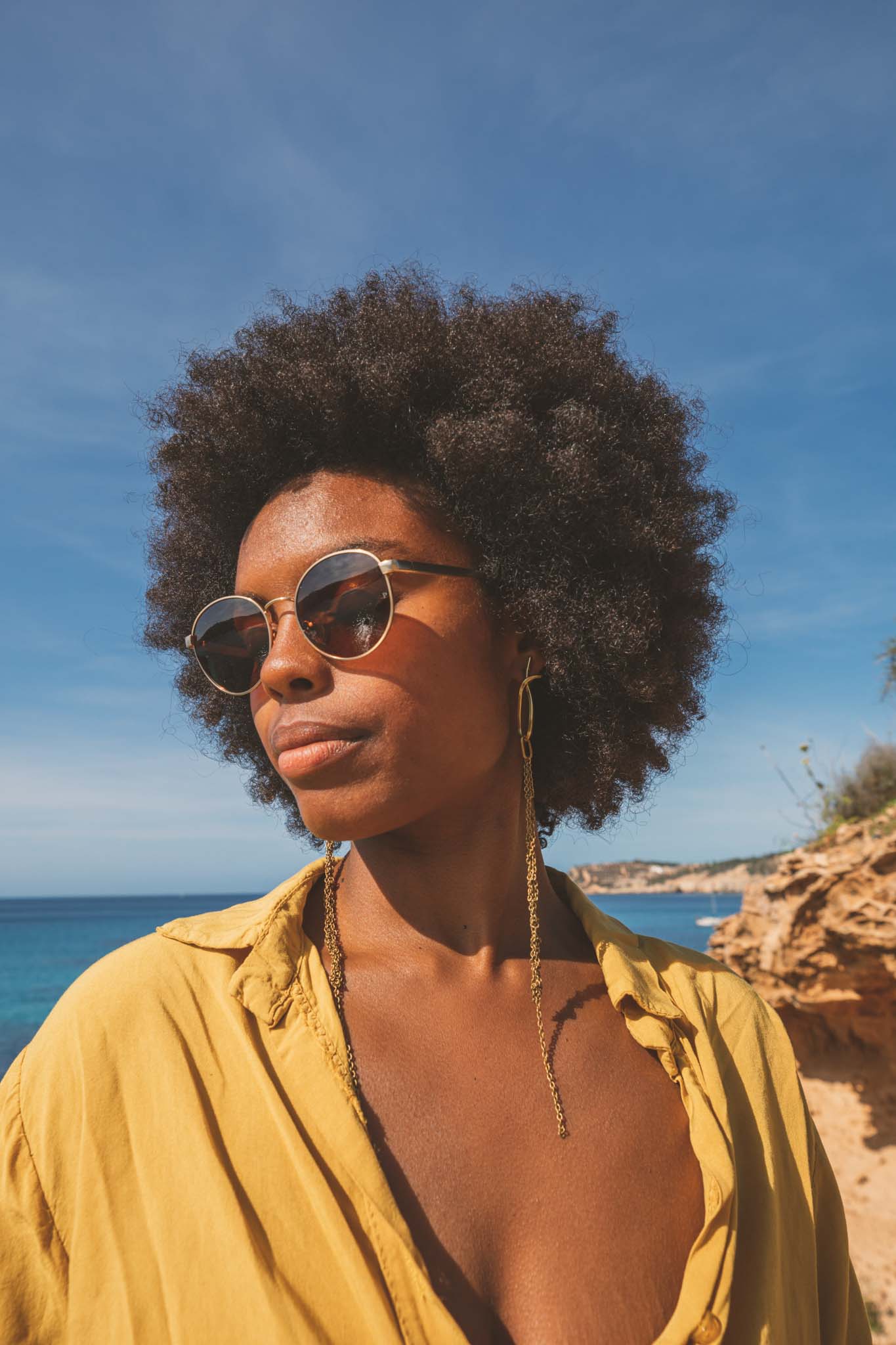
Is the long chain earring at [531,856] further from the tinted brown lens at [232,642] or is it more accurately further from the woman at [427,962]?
the tinted brown lens at [232,642]

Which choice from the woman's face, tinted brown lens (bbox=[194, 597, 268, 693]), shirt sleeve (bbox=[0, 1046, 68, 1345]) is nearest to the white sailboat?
the woman's face

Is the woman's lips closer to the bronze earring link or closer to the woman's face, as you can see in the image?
the woman's face

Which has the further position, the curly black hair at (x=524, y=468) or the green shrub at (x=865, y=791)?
the green shrub at (x=865, y=791)

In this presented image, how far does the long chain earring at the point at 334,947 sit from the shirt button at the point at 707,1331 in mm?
705

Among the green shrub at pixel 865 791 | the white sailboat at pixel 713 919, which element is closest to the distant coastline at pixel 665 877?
the white sailboat at pixel 713 919

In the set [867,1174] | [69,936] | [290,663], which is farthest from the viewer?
[69,936]

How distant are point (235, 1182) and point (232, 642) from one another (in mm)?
1082

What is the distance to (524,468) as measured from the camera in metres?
2.32

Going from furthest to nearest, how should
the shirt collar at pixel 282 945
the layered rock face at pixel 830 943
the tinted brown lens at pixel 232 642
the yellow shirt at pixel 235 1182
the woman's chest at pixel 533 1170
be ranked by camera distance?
the layered rock face at pixel 830 943 < the tinted brown lens at pixel 232 642 < the shirt collar at pixel 282 945 < the woman's chest at pixel 533 1170 < the yellow shirt at pixel 235 1182

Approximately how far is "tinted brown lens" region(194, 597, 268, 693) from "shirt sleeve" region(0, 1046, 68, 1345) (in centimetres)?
92

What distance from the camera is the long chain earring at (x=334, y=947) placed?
1.81 metres

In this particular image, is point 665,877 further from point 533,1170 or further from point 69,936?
point 533,1170

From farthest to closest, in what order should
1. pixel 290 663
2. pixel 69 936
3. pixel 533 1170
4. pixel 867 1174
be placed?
1. pixel 69 936
2. pixel 867 1174
3. pixel 290 663
4. pixel 533 1170

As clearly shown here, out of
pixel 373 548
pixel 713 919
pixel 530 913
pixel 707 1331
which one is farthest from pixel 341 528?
pixel 713 919
